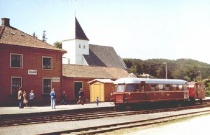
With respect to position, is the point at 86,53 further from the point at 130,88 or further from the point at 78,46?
the point at 130,88

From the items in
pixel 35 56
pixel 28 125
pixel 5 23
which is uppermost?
pixel 5 23

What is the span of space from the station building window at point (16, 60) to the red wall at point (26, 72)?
0.33 m

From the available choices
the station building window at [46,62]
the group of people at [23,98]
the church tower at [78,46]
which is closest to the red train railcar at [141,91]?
the group of people at [23,98]

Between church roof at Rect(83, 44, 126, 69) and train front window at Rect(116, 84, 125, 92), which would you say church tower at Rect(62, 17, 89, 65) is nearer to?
church roof at Rect(83, 44, 126, 69)

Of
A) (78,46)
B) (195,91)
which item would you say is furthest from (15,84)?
(78,46)

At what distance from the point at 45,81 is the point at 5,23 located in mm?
7987

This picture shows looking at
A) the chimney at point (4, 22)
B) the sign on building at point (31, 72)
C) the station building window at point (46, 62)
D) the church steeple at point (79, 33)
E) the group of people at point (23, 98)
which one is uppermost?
the church steeple at point (79, 33)

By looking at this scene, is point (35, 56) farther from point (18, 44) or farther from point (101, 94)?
point (101, 94)

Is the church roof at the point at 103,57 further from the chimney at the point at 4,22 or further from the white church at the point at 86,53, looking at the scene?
the chimney at the point at 4,22

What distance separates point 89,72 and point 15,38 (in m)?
12.0

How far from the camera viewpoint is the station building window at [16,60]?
1200 inches

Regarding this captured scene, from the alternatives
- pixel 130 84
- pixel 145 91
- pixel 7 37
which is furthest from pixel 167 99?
pixel 7 37

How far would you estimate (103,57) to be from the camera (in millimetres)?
71000

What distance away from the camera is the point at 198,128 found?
1384 cm
